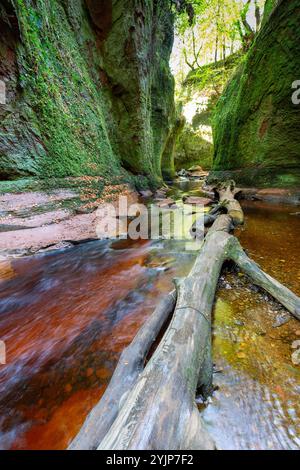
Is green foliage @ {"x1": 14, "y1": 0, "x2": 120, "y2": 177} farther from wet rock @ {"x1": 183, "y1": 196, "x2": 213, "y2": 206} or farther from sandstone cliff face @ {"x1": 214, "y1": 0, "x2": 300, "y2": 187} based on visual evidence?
sandstone cliff face @ {"x1": 214, "y1": 0, "x2": 300, "y2": 187}

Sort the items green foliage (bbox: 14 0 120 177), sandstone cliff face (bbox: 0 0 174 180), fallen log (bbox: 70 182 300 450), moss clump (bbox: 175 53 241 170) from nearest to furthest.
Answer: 1. fallen log (bbox: 70 182 300 450)
2. sandstone cliff face (bbox: 0 0 174 180)
3. green foliage (bbox: 14 0 120 177)
4. moss clump (bbox: 175 53 241 170)

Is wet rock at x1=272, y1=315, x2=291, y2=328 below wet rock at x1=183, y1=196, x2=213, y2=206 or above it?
below

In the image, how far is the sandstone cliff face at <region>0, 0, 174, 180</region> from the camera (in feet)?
14.4

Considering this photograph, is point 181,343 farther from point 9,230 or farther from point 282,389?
point 9,230

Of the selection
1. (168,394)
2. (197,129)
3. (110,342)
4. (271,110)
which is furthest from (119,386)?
(197,129)

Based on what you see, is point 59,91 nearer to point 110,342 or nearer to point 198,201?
point 198,201

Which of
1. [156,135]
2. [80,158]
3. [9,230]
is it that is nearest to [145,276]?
[9,230]

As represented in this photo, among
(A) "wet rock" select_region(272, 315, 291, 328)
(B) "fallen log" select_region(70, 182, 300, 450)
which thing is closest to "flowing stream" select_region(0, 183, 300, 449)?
(A) "wet rock" select_region(272, 315, 291, 328)

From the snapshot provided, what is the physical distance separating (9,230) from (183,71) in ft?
108

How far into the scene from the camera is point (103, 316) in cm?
220

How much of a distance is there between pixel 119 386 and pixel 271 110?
8976 mm

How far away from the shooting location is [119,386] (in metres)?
1.16

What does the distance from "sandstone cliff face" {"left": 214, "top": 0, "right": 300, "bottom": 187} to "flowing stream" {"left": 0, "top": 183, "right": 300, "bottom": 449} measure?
4.88 meters

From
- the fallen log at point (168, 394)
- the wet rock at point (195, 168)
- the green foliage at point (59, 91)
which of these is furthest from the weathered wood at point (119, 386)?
the wet rock at point (195, 168)
